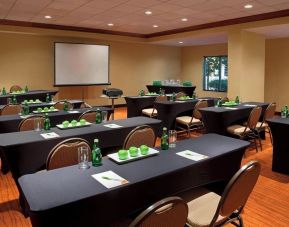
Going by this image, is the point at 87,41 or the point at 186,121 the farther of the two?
the point at 87,41

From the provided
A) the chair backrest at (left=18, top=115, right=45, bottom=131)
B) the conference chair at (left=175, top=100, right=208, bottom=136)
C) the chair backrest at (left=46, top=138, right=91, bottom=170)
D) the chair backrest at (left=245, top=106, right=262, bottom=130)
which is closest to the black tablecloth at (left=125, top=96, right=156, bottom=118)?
the conference chair at (left=175, top=100, right=208, bottom=136)

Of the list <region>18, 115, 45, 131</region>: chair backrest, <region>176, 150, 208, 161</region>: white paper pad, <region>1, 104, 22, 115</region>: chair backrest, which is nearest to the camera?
<region>176, 150, 208, 161</region>: white paper pad

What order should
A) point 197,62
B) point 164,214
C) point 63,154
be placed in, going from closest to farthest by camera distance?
1. point 164,214
2. point 63,154
3. point 197,62

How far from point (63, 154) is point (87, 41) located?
25.9ft

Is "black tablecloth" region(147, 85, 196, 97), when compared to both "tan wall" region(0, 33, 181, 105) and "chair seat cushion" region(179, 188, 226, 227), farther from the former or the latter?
"chair seat cushion" region(179, 188, 226, 227)

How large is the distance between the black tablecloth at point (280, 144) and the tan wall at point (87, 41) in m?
7.29

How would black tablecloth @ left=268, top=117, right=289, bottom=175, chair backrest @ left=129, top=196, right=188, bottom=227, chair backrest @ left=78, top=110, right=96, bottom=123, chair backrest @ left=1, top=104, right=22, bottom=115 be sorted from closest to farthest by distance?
chair backrest @ left=129, top=196, right=188, bottom=227, black tablecloth @ left=268, top=117, right=289, bottom=175, chair backrest @ left=78, top=110, right=96, bottom=123, chair backrest @ left=1, top=104, right=22, bottom=115

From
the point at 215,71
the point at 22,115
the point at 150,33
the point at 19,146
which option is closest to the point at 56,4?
the point at 22,115

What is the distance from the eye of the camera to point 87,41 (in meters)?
9.72

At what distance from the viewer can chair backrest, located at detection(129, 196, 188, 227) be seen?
→ 125 centimetres

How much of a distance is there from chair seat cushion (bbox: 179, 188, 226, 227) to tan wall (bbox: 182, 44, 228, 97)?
919cm

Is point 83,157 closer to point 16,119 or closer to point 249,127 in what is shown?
point 16,119

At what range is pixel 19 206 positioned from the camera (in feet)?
9.95

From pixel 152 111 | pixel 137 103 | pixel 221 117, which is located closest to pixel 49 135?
pixel 221 117
